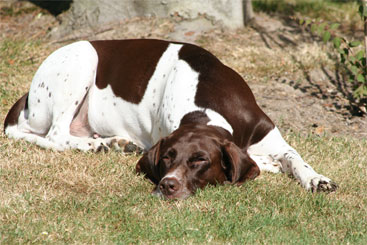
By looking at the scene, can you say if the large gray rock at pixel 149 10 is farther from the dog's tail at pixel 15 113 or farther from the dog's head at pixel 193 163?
the dog's head at pixel 193 163

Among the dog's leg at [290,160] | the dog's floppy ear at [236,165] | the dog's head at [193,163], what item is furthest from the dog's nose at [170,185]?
the dog's leg at [290,160]

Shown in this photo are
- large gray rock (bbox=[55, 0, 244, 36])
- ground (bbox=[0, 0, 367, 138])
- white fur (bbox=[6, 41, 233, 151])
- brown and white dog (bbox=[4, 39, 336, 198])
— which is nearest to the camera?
brown and white dog (bbox=[4, 39, 336, 198])

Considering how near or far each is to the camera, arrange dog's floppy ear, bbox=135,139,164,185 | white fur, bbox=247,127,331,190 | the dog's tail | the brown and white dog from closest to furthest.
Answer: the brown and white dog → dog's floppy ear, bbox=135,139,164,185 → white fur, bbox=247,127,331,190 → the dog's tail

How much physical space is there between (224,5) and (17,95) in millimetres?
3168

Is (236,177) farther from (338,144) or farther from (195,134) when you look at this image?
(338,144)

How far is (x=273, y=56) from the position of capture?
780 centimetres

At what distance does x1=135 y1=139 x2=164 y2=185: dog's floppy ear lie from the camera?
171 inches

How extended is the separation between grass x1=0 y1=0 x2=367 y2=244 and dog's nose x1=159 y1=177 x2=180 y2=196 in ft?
0.25

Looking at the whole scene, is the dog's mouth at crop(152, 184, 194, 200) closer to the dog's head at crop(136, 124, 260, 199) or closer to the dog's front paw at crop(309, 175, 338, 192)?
the dog's head at crop(136, 124, 260, 199)

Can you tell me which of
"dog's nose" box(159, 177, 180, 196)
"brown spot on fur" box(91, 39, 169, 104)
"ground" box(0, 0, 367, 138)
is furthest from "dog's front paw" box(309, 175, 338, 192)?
"brown spot on fur" box(91, 39, 169, 104)

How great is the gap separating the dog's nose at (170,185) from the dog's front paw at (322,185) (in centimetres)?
107

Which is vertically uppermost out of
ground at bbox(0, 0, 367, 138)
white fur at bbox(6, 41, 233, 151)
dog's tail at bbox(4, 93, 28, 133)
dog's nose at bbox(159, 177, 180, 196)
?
dog's nose at bbox(159, 177, 180, 196)

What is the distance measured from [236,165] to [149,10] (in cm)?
464

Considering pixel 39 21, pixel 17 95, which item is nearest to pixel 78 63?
pixel 17 95
